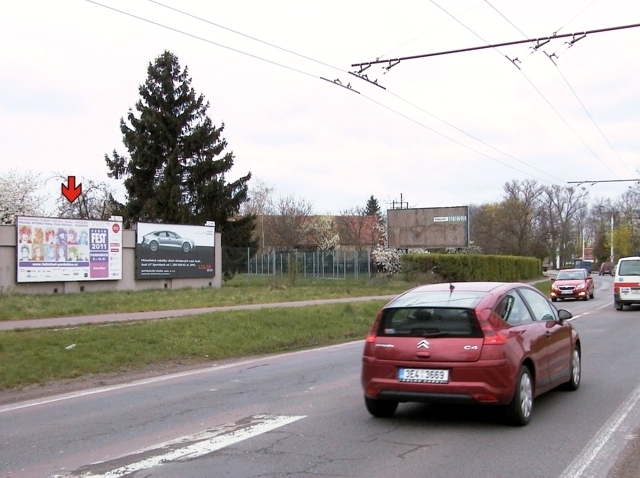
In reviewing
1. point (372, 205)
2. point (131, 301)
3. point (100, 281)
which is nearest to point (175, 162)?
point (100, 281)

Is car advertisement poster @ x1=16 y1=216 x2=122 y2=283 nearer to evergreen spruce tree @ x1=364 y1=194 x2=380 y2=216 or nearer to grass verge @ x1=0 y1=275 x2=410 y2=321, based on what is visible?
grass verge @ x1=0 y1=275 x2=410 y2=321

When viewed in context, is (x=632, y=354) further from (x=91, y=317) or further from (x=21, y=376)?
(x=91, y=317)

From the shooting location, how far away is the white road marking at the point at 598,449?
5.76m

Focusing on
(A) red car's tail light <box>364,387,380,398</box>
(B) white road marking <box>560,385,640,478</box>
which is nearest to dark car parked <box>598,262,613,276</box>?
(B) white road marking <box>560,385,640,478</box>

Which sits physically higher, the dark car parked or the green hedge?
the green hedge

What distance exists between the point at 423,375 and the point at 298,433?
4.61 feet

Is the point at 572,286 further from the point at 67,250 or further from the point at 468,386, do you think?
the point at 468,386

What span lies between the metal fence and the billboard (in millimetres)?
5607

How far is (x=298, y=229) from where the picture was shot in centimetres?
7938

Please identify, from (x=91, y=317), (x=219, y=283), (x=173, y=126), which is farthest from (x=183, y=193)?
(x=91, y=317)

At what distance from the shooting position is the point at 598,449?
6453 millimetres

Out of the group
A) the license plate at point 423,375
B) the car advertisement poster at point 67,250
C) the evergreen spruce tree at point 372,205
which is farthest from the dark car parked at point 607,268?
the license plate at point 423,375

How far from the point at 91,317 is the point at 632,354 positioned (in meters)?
12.6

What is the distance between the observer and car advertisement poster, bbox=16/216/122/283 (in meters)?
29.2
